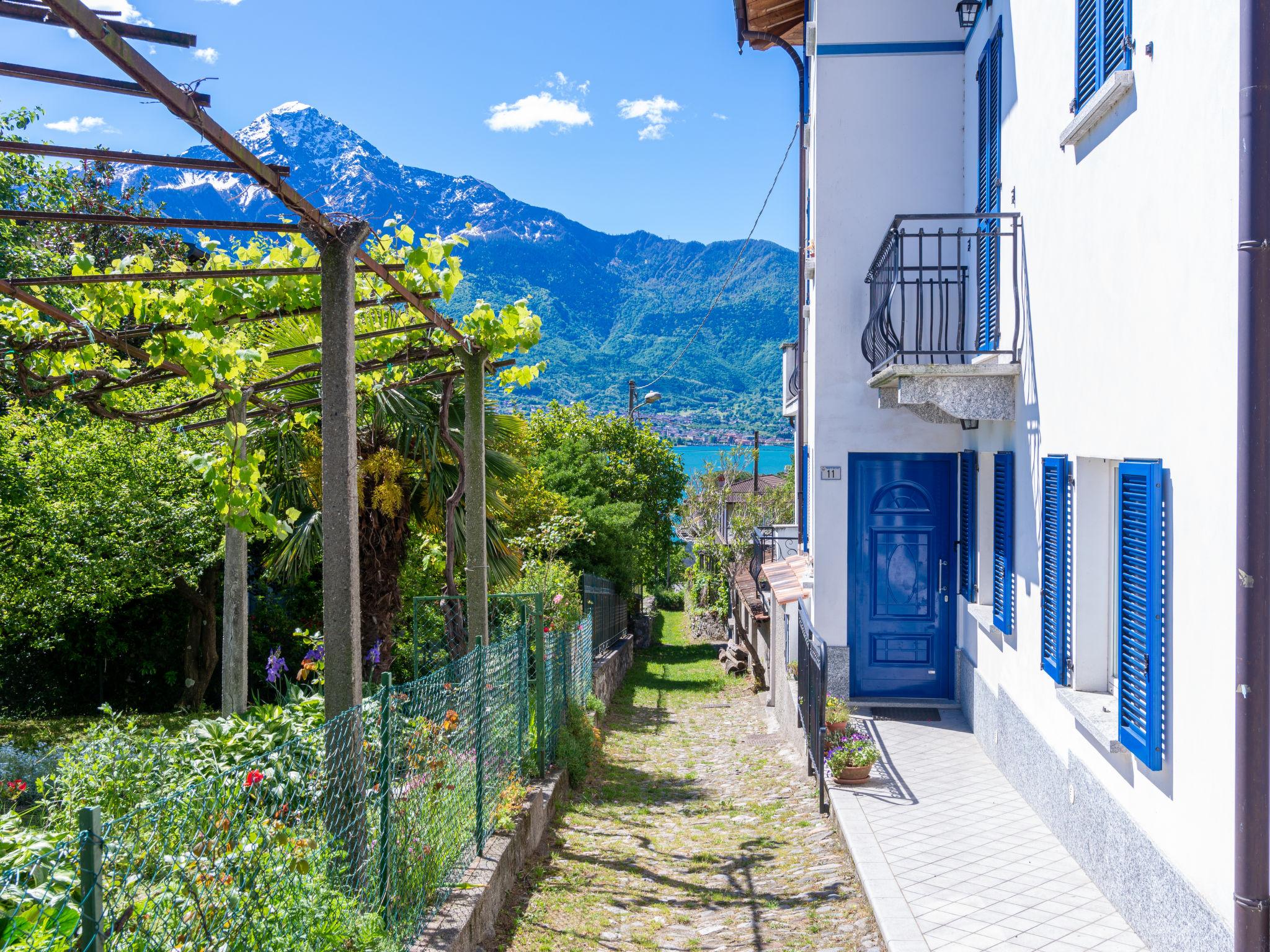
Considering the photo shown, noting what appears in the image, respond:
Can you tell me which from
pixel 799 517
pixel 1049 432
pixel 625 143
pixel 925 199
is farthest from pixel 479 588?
pixel 625 143

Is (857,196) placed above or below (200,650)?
above

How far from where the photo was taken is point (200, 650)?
14.5 m

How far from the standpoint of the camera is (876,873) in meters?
5.89

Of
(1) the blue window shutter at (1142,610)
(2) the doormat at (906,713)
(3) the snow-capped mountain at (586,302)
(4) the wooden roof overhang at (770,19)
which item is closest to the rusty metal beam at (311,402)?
(1) the blue window shutter at (1142,610)

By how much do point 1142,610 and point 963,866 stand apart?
2.19 meters

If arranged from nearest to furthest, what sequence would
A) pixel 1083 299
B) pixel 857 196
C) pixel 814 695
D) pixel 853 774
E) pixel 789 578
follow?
pixel 1083 299 < pixel 853 774 < pixel 814 695 < pixel 857 196 < pixel 789 578

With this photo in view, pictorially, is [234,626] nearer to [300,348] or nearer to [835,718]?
[300,348]

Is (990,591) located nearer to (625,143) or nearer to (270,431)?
(270,431)

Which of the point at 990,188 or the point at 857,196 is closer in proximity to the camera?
the point at 990,188

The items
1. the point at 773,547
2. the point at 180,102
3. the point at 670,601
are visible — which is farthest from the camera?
the point at 670,601

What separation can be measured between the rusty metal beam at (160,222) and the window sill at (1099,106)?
3.90m

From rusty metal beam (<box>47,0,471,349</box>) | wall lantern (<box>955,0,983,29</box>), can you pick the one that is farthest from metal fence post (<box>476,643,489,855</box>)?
wall lantern (<box>955,0,983,29</box>)

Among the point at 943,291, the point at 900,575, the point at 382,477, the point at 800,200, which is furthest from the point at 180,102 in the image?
the point at 800,200

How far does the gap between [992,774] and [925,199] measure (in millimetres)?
5554
